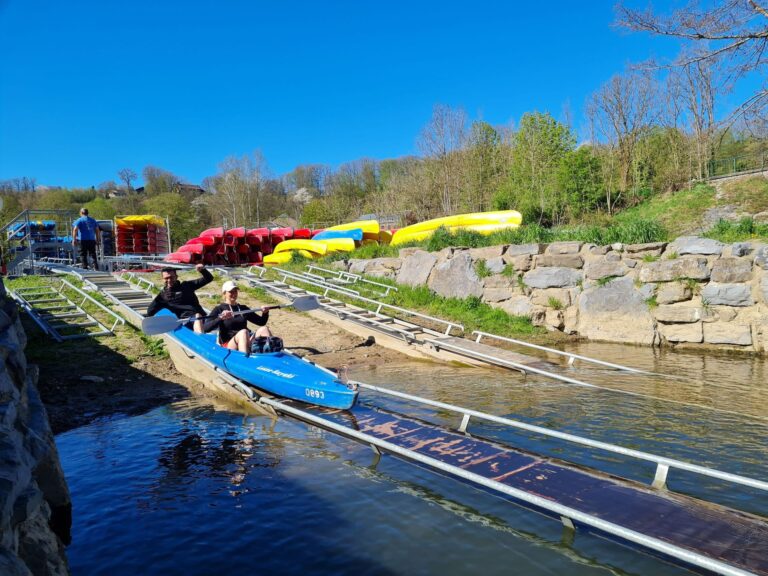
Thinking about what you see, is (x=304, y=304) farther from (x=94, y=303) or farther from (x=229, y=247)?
(x=229, y=247)

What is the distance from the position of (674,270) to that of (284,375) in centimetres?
915

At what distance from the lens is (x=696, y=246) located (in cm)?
1191

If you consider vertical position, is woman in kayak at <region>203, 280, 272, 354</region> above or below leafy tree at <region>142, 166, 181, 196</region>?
below

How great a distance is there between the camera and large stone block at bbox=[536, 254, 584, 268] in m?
13.6

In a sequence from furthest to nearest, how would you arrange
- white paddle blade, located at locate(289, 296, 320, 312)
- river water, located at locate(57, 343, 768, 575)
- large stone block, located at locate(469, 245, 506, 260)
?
large stone block, located at locate(469, 245, 506, 260)
white paddle blade, located at locate(289, 296, 320, 312)
river water, located at locate(57, 343, 768, 575)

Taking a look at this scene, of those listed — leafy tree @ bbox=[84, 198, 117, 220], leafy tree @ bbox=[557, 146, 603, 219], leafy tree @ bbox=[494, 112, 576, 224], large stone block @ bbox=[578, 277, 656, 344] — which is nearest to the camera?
large stone block @ bbox=[578, 277, 656, 344]

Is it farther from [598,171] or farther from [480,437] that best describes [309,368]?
[598,171]

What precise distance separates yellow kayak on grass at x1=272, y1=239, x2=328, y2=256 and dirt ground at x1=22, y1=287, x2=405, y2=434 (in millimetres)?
7328

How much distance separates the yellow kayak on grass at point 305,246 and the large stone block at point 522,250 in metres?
7.97

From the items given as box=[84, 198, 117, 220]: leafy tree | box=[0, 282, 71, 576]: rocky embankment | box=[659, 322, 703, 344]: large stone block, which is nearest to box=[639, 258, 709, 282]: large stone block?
box=[659, 322, 703, 344]: large stone block

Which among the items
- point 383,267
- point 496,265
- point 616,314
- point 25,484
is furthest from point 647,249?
point 25,484

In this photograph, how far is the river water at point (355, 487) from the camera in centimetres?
431

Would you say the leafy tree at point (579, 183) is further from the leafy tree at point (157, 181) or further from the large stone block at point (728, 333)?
the leafy tree at point (157, 181)

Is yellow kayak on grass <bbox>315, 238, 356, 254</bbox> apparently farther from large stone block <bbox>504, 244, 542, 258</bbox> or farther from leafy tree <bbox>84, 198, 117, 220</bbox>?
leafy tree <bbox>84, 198, 117, 220</bbox>
